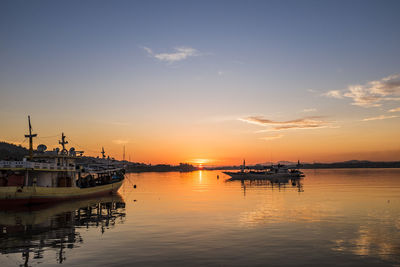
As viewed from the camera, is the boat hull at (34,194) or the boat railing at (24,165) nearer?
the boat hull at (34,194)

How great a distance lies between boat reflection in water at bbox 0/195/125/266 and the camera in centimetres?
2312

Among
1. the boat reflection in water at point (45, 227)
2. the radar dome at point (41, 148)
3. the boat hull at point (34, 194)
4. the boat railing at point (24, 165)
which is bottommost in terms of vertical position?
the boat reflection in water at point (45, 227)

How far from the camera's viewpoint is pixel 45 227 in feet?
104

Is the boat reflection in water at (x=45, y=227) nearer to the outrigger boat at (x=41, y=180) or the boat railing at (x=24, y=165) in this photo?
the outrigger boat at (x=41, y=180)

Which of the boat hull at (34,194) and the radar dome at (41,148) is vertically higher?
the radar dome at (41,148)

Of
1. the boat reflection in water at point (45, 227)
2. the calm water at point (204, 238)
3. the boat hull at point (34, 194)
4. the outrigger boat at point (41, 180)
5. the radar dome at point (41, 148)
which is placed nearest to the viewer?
the calm water at point (204, 238)

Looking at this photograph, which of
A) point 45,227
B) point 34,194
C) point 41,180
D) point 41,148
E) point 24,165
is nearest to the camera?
point 45,227

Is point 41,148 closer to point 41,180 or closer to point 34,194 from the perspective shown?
point 41,180

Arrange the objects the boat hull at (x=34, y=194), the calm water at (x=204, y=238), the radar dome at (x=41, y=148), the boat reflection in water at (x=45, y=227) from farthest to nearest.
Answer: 1. the radar dome at (x=41, y=148)
2. the boat hull at (x=34, y=194)
3. the boat reflection in water at (x=45, y=227)
4. the calm water at (x=204, y=238)

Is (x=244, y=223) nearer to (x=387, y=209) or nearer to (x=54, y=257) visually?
(x=54, y=257)

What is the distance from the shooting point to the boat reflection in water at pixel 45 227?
910 inches

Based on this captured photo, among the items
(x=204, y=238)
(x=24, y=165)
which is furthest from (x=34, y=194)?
(x=204, y=238)

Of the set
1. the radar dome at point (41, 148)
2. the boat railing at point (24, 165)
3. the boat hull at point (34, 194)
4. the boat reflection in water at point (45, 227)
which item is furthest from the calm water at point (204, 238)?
the radar dome at point (41, 148)

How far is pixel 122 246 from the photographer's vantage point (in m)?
23.9
